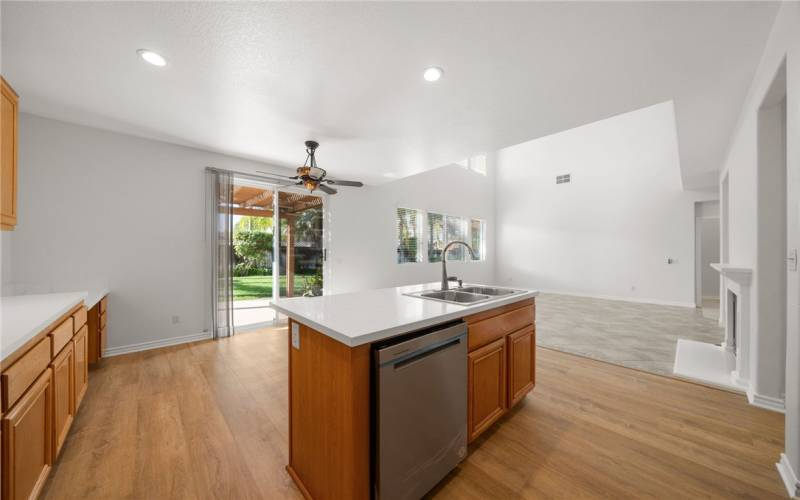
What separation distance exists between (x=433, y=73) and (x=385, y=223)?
13.5ft

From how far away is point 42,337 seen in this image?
147cm

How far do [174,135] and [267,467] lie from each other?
3652 mm

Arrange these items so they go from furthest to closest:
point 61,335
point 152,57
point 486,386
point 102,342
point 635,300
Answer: point 635,300, point 102,342, point 152,57, point 486,386, point 61,335

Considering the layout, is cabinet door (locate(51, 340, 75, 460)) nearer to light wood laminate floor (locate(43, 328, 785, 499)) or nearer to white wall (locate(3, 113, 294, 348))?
light wood laminate floor (locate(43, 328, 785, 499))

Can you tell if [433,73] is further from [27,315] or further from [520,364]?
[27,315]

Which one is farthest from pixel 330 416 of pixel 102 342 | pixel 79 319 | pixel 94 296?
pixel 102 342

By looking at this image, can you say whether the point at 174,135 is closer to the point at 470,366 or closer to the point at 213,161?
the point at 213,161

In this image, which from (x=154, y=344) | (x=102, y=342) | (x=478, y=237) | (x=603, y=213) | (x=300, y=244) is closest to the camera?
(x=102, y=342)

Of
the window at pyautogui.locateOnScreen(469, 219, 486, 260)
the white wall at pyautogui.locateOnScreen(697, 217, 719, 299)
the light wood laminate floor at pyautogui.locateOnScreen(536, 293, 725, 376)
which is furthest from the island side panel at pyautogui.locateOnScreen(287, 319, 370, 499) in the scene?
the white wall at pyautogui.locateOnScreen(697, 217, 719, 299)

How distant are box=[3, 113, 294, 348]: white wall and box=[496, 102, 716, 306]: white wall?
761 centimetres

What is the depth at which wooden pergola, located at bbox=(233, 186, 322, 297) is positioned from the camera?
4445 mm

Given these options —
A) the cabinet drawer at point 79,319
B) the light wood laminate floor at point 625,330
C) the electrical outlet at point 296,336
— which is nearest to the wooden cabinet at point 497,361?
the electrical outlet at point 296,336

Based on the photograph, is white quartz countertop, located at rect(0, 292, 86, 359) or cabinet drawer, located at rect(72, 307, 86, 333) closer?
white quartz countertop, located at rect(0, 292, 86, 359)

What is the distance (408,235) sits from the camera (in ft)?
22.4
